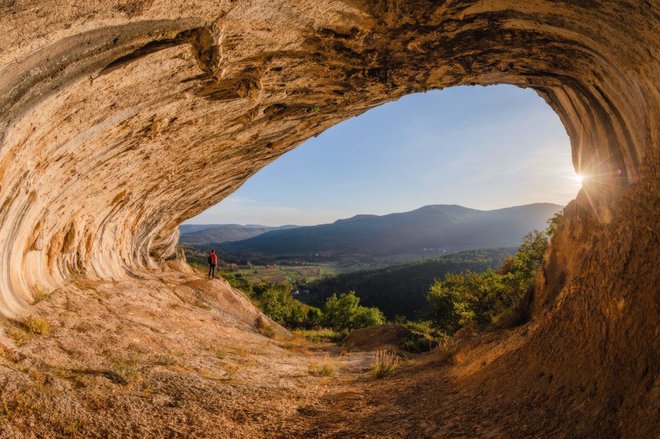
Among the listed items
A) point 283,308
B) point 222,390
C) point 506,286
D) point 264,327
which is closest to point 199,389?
point 222,390

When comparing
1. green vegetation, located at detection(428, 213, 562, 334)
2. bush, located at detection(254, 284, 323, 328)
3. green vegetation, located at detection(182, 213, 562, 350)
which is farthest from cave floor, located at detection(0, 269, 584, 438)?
bush, located at detection(254, 284, 323, 328)

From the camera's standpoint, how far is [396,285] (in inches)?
4589

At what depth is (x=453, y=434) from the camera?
248 inches

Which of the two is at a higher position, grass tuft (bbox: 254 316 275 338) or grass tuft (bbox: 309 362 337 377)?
grass tuft (bbox: 309 362 337 377)

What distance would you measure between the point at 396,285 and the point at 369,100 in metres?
110

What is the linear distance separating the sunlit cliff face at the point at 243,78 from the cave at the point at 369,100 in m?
0.05

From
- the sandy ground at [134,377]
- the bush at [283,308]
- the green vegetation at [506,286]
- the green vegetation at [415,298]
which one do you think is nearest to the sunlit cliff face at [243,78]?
the sandy ground at [134,377]

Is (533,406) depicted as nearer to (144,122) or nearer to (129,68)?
(129,68)

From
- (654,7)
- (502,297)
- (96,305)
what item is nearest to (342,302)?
(502,297)

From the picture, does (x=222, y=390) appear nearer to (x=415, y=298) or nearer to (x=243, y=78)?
(x=243, y=78)

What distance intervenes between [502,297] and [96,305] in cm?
2321

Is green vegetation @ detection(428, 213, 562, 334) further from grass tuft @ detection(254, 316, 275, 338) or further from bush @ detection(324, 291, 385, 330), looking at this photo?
bush @ detection(324, 291, 385, 330)

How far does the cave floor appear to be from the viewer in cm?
578

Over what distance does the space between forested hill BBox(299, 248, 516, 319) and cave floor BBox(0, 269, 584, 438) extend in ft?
319
